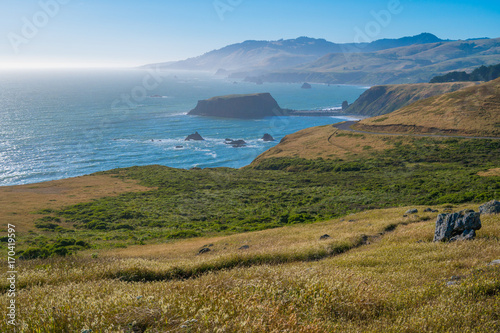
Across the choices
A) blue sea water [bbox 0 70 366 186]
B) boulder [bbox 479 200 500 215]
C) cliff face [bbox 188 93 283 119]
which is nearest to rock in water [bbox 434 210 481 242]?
boulder [bbox 479 200 500 215]

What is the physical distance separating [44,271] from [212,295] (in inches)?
258

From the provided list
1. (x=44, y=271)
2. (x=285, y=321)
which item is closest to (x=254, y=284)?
(x=285, y=321)

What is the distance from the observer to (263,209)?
129ft

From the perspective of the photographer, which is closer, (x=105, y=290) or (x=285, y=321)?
(x=285, y=321)

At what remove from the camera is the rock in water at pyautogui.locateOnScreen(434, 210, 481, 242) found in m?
14.1

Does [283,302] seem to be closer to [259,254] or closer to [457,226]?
[259,254]

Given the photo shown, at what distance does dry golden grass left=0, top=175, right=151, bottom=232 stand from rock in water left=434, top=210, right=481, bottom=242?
32776 mm

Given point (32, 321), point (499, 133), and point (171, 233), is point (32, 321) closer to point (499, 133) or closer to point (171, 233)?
point (171, 233)

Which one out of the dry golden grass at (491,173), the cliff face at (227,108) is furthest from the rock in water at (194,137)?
the dry golden grass at (491,173)

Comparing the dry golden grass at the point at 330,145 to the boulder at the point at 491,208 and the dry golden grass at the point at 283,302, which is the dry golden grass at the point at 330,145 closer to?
the boulder at the point at 491,208

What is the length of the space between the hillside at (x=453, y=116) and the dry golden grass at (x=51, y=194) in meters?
65.4

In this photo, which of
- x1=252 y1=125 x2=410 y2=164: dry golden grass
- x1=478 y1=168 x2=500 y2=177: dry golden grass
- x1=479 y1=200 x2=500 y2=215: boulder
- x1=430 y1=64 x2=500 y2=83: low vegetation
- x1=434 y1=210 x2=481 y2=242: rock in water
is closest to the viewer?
x1=434 y1=210 x2=481 y2=242: rock in water

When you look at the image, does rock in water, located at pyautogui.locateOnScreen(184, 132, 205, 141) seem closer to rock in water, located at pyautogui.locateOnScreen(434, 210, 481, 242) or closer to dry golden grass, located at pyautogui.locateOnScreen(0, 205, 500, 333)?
rock in water, located at pyautogui.locateOnScreen(434, 210, 481, 242)

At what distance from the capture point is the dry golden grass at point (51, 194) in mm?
34094
